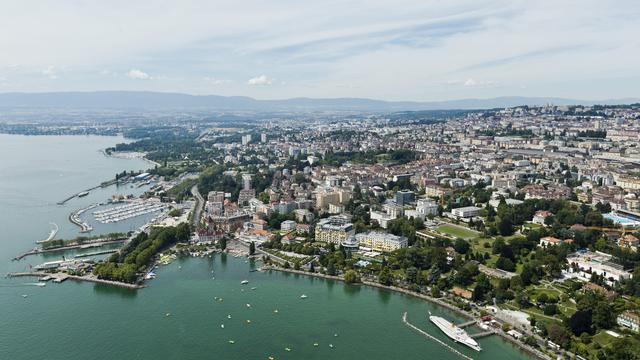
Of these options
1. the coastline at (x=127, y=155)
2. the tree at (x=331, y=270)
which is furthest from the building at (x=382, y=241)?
the coastline at (x=127, y=155)

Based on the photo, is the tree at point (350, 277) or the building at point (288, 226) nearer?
the tree at point (350, 277)

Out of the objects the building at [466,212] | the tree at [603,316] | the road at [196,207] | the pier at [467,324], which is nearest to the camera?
the tree at [603,316]

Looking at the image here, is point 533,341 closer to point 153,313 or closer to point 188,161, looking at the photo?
point 153,313

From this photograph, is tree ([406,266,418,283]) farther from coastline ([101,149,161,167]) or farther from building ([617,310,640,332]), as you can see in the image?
coastline ([101,149,161,167])

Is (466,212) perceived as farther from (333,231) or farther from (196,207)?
(196,207)

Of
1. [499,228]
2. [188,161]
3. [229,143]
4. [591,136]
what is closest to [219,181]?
[188,161]

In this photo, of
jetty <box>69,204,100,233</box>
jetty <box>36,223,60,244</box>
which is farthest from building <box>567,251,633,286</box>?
jetty <box>36,223,60,244</box>

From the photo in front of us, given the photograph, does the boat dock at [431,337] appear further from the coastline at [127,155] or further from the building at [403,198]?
the coastline at [127,155]
